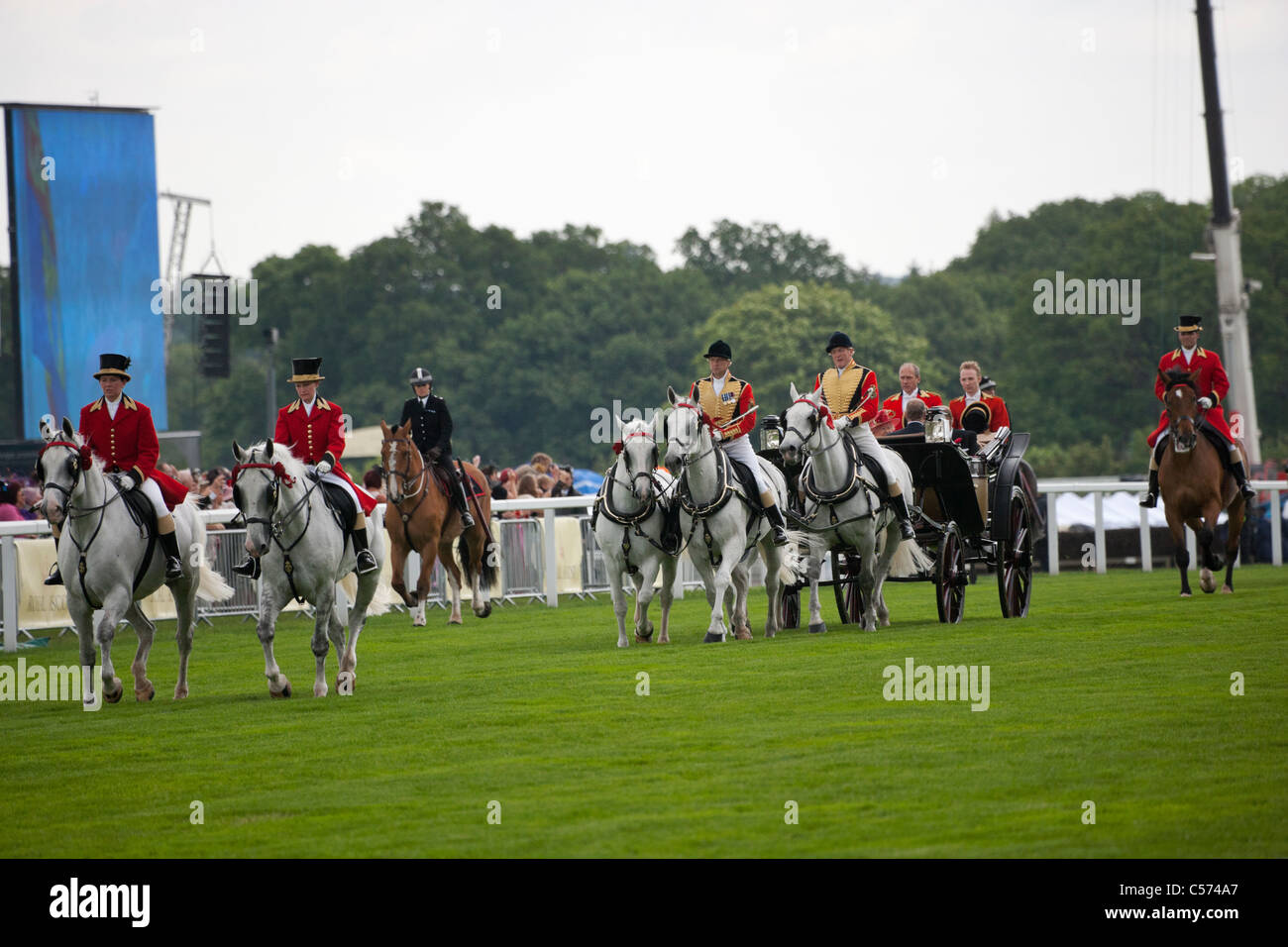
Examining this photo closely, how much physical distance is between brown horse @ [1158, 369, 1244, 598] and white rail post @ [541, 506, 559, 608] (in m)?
8.32

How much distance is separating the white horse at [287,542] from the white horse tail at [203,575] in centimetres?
106

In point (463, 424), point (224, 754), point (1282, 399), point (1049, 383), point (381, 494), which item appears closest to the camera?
point (224, 754)

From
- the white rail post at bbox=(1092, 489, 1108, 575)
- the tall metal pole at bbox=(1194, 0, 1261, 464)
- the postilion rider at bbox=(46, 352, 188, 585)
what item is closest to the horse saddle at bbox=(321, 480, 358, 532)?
the postilion rider at bbox=(46, 352, 188, 585)

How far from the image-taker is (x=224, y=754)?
32.6 ft

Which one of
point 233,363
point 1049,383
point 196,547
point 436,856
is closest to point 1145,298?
point 1049,383

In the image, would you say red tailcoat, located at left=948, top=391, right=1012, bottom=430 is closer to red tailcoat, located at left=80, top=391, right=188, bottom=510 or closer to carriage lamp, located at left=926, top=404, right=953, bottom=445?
carriage lamp, located at left=926, top=404, right=953, bottom=445

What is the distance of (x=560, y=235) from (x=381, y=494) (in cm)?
6829

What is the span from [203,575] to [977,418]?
7775mm

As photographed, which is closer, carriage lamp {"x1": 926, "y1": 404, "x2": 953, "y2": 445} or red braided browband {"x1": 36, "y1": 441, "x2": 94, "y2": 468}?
red braided browband {"x1": 36, "y1": 441, "x2": 94, "y2": 468}

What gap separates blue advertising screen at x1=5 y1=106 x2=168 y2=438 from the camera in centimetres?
3139

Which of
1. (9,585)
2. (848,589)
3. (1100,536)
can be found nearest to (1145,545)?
(1100,536)
